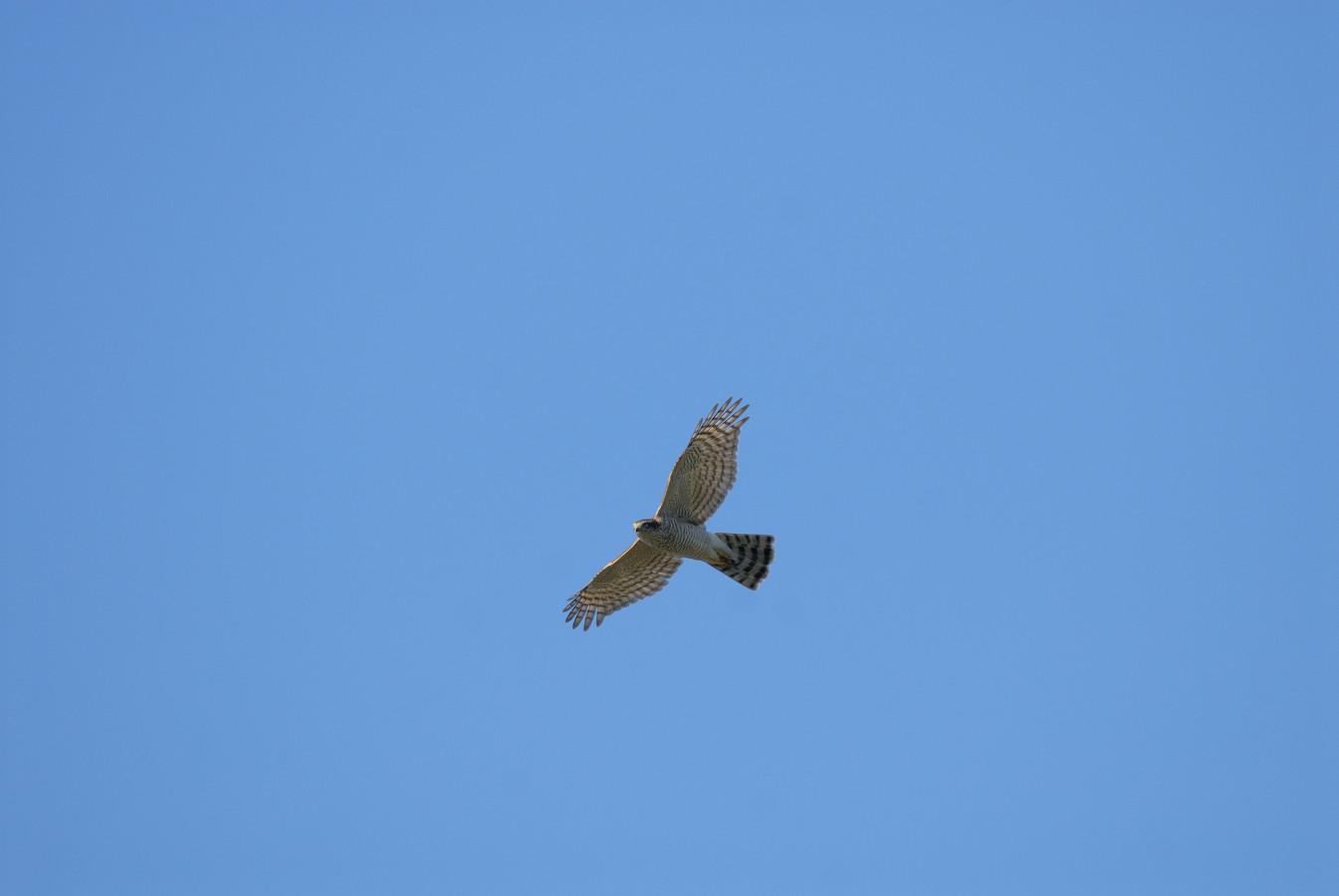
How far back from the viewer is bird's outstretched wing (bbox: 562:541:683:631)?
835 inches

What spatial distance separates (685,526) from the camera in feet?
66.5

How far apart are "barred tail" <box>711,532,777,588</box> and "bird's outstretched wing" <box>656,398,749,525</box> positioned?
71 cm

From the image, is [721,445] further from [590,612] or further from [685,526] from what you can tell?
[590,612]

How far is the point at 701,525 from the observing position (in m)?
20.4

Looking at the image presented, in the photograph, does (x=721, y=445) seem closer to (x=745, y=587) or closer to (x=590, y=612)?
(x=745, y=587)

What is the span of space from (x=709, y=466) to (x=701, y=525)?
2.87 feet

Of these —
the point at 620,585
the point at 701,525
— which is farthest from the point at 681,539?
the point at 620,585

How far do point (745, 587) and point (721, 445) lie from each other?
1996mm

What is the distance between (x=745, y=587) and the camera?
20562 millimetres

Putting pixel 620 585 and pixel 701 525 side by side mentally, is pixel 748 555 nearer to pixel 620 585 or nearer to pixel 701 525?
pixel 701 525

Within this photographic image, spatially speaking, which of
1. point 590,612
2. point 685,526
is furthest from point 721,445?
Result: point 590,612

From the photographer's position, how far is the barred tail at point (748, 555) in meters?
20.6

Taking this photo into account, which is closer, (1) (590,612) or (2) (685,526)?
(2) (685,526)

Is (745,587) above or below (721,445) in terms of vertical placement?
below
